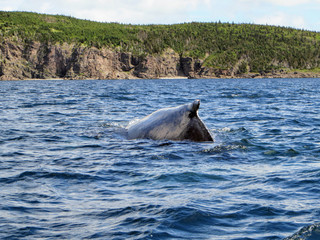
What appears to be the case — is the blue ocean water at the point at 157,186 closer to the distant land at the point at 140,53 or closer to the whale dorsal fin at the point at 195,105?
the whale dorsal fin at the point at 195,105

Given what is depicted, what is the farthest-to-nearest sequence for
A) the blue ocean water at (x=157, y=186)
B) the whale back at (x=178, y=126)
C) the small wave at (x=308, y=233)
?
the whale back at (x=178, y=126)
the blue ocean water at (x=157, y=186)
the small wave at (x=308, y=233)

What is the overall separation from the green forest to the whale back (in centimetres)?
12244

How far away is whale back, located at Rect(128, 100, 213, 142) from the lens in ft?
36.0

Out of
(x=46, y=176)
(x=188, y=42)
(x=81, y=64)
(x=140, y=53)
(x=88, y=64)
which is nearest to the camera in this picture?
(x=46, y=176)

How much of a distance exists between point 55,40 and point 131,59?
85.0 feet

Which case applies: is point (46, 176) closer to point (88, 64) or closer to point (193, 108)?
point (193, 108)

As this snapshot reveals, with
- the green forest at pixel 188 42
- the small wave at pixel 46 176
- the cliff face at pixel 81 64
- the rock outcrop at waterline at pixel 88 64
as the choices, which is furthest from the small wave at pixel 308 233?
the green forest at pixel 188 42

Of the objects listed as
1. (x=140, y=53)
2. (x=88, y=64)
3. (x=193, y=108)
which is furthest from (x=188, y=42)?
(x=193, y=108)

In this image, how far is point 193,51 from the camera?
16212 cm

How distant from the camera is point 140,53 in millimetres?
144375

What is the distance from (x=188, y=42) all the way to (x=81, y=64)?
6439cm

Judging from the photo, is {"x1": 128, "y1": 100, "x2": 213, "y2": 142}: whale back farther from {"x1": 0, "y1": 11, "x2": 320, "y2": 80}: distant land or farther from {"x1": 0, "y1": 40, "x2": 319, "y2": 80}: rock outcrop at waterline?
{"x1": 0, "y1": 11, "x2": 320, "y2": 80}: distant land

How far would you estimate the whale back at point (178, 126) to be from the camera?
1097cm

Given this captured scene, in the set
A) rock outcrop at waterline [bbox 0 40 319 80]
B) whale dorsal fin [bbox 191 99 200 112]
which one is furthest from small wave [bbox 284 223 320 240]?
rock outcrop at waterline [bbox 0 40 319 80]
